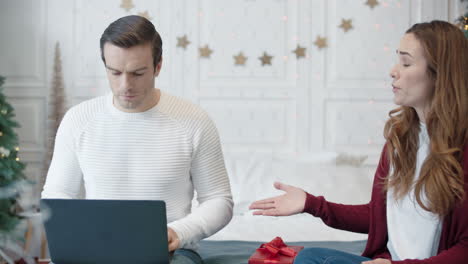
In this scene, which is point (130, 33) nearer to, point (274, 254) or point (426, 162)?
point (274, 254)

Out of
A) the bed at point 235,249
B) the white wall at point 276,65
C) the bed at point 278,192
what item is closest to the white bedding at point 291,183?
the bed at point 278,192

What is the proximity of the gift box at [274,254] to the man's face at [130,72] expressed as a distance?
52cm

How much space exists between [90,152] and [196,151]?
0.29 m

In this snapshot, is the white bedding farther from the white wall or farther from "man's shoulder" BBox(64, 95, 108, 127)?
"man's shoulder" BBox(64, 95, 108, 127)

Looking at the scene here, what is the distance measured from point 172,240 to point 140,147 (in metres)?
0.31

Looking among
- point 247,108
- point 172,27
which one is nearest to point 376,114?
point 247,108

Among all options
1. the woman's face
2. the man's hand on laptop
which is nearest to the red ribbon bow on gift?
the man's hand on laptop

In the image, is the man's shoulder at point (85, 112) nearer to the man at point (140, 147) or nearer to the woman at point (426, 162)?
the man at point (140, 147)

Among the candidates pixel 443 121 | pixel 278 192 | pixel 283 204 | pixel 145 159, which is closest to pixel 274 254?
pixel 283 204

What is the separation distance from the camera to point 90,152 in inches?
58.0

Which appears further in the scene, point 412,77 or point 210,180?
point 210,180

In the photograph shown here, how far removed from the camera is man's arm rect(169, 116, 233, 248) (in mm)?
1428

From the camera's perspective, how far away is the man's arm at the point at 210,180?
1.43m

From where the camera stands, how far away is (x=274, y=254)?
1.38 metres
